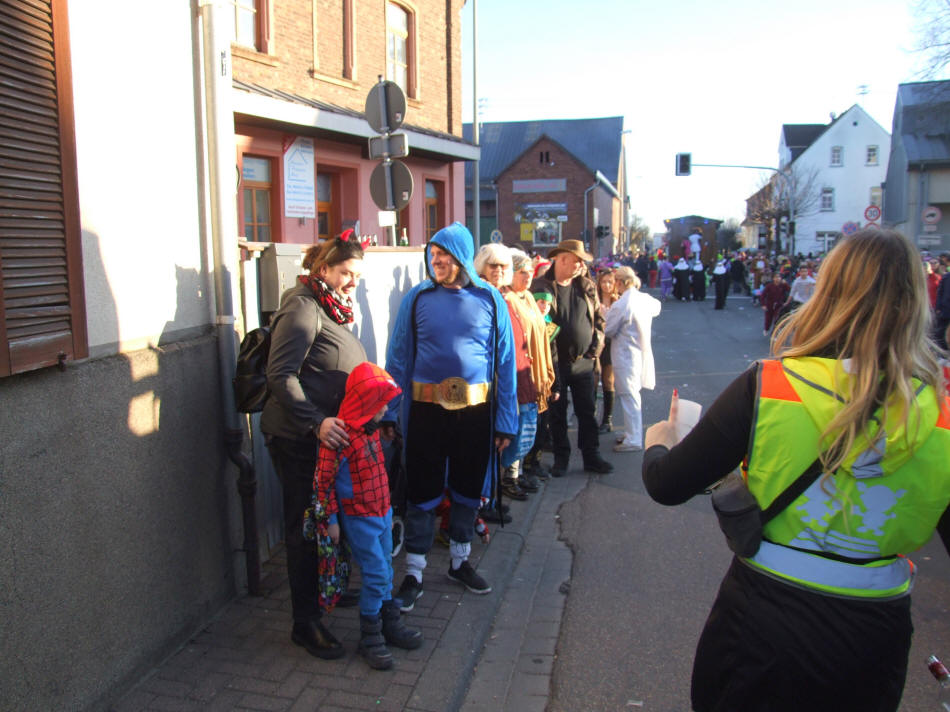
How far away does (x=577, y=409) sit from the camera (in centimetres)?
717

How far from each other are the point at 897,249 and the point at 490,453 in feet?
9.53

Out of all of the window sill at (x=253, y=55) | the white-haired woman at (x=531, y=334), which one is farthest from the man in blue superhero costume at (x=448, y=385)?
the window sill at (x=253, y=55)

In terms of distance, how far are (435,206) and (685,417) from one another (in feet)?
60.4

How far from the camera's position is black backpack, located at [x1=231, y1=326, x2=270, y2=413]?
3.80m

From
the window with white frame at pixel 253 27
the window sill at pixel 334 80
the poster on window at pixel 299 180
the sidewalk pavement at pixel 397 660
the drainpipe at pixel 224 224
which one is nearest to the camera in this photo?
the sidewalk pavement at pixel 397 660

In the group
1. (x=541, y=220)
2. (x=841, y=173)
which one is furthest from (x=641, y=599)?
(x=841, y=173)

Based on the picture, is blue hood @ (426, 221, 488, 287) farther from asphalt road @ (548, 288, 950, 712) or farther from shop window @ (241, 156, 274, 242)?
shop window @ (241, 156, 274, 242)

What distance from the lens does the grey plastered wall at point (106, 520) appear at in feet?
8.95

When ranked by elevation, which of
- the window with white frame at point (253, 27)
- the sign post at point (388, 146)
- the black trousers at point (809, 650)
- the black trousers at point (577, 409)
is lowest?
the black trousers at point (577, 409)

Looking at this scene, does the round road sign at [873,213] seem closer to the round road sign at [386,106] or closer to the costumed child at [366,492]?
the round road sign at [386,106]

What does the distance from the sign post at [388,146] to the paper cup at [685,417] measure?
4944mm

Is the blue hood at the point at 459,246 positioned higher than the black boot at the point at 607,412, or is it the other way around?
the blue hood at the point at 459,246

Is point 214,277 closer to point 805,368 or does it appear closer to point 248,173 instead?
point 805,368

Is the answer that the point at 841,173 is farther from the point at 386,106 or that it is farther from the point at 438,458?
the point at 438,458
